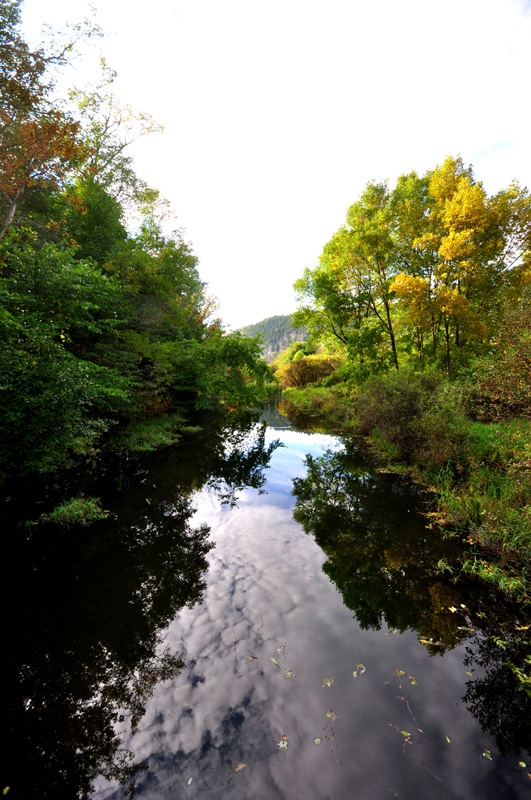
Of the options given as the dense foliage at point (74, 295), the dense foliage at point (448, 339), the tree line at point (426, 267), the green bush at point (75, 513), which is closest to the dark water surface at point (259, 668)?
the green bush at point (75, 513)

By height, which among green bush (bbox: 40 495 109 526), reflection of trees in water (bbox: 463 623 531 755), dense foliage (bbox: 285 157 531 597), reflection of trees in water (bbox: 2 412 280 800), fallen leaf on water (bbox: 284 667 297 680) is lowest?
fallen leaf on water (bbox: 284 667 297 680)

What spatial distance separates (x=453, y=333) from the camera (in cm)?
1666

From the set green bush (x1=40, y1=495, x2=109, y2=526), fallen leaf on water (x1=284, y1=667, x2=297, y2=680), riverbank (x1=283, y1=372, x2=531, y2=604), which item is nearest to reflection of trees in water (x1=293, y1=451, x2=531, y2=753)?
riverbank (x1=283, y1=372, x2=531, y2=604)

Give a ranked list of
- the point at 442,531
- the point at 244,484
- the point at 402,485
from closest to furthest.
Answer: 1. the point at 442,531
2. the point at 402,485
3. the point at 244,484

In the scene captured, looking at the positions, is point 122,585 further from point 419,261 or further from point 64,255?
point 419,261

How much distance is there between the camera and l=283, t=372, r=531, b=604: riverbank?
5441 millimetres

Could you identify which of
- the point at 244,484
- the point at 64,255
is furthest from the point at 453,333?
the point at 64,255

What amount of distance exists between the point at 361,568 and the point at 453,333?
620 inches

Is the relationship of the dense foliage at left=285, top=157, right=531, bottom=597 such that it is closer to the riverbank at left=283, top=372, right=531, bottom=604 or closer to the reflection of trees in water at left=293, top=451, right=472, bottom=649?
the riverbank at left=283, top=372, right=531, bottom=604

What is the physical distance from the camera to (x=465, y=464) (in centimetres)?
888

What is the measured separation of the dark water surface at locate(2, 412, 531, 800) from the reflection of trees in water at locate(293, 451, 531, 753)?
0.03 meters

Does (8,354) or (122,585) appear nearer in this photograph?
(122,585)

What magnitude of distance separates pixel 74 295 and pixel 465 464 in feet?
42.8

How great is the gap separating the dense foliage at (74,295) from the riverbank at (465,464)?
9.30 meters
